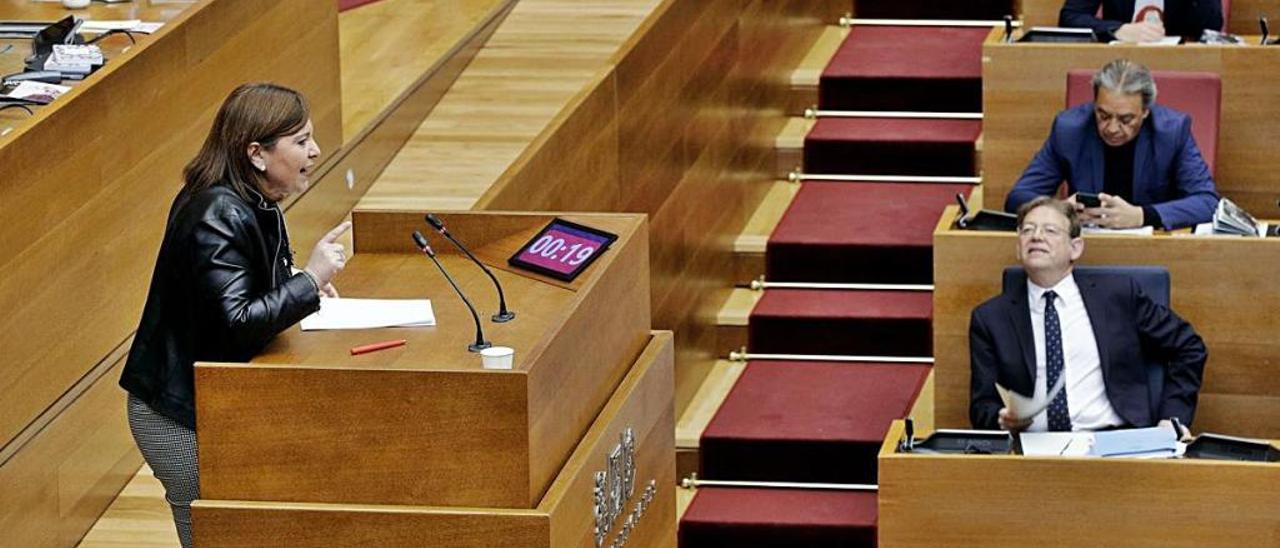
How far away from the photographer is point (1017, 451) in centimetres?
232

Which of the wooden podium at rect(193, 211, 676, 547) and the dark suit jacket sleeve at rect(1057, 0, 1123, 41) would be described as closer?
the wooden podium at rect(193, 211, 676, 547)

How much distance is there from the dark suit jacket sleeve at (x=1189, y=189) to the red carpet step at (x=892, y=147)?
Result: 79cm

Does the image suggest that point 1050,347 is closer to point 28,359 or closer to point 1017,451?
point 1017,451

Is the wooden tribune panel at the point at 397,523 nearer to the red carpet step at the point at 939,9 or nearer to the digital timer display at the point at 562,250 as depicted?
the digital timer display at the point at 562,250

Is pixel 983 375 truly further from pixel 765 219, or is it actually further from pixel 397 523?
pixel 397 523

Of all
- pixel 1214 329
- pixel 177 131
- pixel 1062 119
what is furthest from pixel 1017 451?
pixel 177 131

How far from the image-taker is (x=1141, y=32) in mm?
3072

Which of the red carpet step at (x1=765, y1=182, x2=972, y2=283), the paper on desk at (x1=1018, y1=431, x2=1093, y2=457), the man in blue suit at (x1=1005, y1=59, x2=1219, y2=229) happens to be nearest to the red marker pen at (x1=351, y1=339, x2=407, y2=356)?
the paper on desk at (x1=1018, y1=431, x2=1093, y2=457)

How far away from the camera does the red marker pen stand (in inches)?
55.0

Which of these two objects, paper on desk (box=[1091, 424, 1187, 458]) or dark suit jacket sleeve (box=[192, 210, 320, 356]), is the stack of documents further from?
paper on desk (box=[1091, 424, 1187, 458])

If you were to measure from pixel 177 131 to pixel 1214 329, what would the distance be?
1.14 metres

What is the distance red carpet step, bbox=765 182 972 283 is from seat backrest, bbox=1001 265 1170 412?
31.0 inches

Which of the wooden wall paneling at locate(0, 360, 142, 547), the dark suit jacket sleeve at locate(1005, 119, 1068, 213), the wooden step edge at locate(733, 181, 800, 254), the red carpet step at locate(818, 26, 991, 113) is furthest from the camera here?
the red carpet step at locate(818, 26, 991, 113)

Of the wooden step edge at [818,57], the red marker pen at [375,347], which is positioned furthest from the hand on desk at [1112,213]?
the red marker pen at [375,347]
